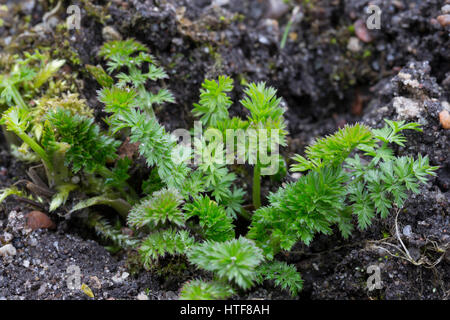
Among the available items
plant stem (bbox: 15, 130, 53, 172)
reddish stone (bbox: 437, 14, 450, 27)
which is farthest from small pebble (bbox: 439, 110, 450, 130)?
plant stem (bbox: 15, 130, 53, 172)

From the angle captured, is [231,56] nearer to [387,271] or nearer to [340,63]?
[340,63]

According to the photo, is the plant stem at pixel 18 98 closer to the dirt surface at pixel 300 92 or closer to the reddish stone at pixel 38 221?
the dirt surface at pixel 300 92

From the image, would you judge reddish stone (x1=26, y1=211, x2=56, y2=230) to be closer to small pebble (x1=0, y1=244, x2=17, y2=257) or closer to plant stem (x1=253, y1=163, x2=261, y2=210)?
small pebble (x1=0, y1=244, x2=17, y2=257)

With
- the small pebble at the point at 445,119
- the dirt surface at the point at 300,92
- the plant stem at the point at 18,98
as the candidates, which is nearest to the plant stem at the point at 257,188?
the dirt surface at the point at 300,92

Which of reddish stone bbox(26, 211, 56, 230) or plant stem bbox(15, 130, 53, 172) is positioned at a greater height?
plant stem bbox(15, 130, 53, 172)

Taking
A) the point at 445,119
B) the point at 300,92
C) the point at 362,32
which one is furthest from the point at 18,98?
the point at 445,119
